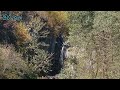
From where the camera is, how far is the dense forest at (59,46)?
9852 mm

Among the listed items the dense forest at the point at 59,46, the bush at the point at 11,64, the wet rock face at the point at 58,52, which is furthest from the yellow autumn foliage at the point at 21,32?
the wet rock face at the point at 58,52

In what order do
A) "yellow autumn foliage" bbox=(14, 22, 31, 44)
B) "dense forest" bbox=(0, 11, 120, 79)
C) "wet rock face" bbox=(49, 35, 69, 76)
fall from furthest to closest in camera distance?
1. "yellow autumn foliage" bbox=(14, 22, 31, 44)
2. "wet rock face" bbox=(49, 35, 69, 76)
3. "dense forest" bbox=(0, 11, 120, 79)

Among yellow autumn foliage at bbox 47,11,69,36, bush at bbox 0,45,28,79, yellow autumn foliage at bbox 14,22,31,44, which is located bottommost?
bush at bbox 0,45,28,79

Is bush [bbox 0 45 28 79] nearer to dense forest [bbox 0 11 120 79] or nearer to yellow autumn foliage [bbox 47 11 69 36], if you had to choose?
dense forest [bbox 0 11 120 79]

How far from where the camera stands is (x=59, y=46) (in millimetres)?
10250

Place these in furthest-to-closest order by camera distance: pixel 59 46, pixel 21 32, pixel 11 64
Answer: pixel 21 32 → pixel 59 46 → pixel 11 64

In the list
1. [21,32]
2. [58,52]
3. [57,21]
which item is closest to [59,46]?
[58,52]

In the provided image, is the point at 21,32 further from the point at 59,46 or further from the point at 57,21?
the point at 59,46

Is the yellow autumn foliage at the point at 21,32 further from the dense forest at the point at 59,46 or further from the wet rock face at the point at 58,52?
the wet rock face at the point at 58,52

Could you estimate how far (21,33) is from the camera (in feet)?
36.3

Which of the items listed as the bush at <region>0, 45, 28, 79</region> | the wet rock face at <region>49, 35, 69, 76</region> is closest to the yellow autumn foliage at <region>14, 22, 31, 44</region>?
the bush at <region>0, 45, 28, 79</region>

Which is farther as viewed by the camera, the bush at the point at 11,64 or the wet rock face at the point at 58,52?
the wet rock face at the point at 58,52

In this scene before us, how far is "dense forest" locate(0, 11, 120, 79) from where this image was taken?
985 centimetres
